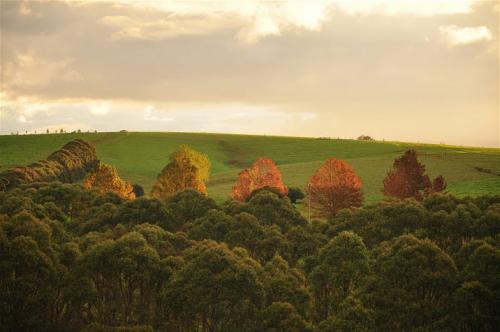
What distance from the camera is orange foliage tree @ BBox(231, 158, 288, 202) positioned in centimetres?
10469

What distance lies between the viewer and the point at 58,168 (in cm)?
13075

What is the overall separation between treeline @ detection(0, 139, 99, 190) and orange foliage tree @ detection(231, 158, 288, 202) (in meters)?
35.0

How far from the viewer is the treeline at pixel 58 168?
112 m

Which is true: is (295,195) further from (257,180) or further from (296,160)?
(296,160)

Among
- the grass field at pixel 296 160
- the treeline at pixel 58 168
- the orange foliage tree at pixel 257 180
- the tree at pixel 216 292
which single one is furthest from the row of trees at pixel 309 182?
the tree at pixel 216 292

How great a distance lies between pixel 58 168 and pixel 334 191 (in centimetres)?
6386

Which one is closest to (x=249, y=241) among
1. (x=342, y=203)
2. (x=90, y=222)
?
(x=90, y=222)

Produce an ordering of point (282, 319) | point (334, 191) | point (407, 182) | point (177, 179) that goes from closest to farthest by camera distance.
Result: point (282, 319), point (334, 191), point (407, 182), point (177, 179)

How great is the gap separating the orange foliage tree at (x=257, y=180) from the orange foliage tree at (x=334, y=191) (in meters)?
7.94

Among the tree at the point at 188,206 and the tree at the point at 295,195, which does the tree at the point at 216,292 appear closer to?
the tree at the point at 188,206

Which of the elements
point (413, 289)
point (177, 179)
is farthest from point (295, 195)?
point (413, 289)

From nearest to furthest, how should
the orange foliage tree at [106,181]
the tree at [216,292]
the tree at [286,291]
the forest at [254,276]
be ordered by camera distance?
the forest at [254,276] < the tree at [216,292] < the tree at [286,291] < the orange foliage tree at [106,181]

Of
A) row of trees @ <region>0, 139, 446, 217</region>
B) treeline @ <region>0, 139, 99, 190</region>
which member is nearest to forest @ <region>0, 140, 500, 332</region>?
row of trees @ <region>0, 139, 446, 217</region>

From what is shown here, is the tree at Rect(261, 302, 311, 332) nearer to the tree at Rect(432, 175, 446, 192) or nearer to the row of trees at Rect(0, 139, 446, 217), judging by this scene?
the row of trees at Rect(0, 139, 446, 217)
